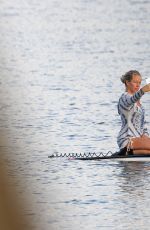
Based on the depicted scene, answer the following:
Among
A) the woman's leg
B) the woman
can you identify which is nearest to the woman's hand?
the woman

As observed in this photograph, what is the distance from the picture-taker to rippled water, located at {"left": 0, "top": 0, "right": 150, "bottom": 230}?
127cm

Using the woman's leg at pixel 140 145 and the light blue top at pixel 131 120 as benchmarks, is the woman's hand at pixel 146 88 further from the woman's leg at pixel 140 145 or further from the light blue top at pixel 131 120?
the woman's leg at pixel 140 145

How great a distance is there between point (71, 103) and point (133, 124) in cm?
42

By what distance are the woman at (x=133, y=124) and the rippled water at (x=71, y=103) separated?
43 mm

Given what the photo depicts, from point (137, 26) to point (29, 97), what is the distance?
0.93m

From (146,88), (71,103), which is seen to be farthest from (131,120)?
(71,103)

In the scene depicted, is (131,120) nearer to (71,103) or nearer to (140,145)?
(140,145)

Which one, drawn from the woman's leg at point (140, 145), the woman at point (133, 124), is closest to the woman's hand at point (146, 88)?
the woman at point (133, 124)

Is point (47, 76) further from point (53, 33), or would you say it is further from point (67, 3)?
point (67, 3)

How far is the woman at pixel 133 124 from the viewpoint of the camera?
1601 millimetres

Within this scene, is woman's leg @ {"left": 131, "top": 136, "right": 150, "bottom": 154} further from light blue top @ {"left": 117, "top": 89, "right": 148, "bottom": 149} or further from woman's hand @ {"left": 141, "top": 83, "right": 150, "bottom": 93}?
woman's hand @ {"left": 141, "top": 83, "right": 150, "bottom": 93}

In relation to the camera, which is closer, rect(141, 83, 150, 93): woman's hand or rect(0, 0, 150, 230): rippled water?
rect(0, 0, 150, 230): rippled water

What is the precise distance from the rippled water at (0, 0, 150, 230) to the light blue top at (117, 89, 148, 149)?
0.12 ft

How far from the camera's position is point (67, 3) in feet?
10.6
